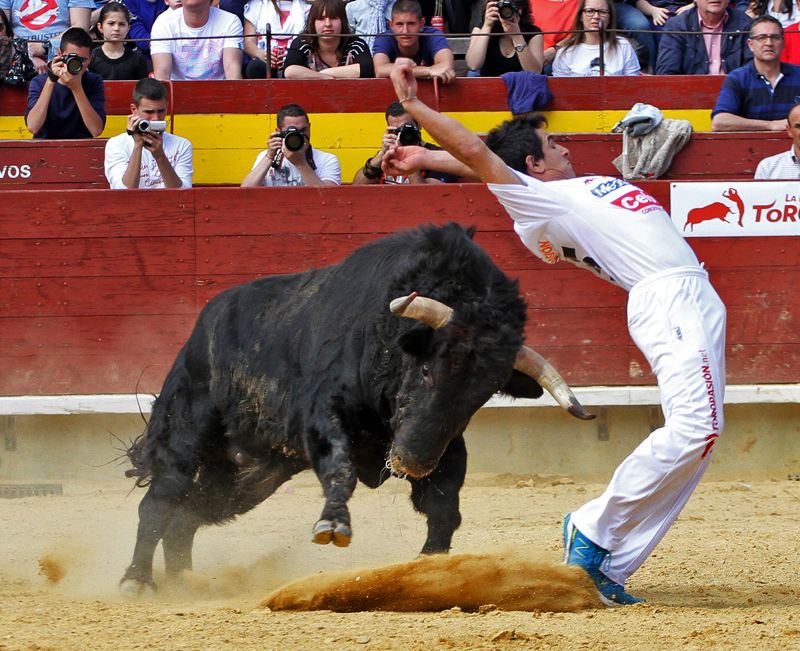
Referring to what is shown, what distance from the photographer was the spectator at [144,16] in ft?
30.1

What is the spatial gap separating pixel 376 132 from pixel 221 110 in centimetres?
107

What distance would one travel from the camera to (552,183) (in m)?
4.46

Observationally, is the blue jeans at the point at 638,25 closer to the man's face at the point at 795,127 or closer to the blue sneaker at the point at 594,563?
the man's face at the point at 795,127

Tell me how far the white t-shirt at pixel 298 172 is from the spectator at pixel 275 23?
116cm

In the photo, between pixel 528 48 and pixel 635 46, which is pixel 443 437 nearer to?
pixel 528 48

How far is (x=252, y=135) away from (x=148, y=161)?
0.94 metres

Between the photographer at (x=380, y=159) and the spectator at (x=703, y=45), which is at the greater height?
the spectator at (x=703, y=45)

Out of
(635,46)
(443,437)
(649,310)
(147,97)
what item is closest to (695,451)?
(649,310)

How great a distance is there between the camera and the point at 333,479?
434cm

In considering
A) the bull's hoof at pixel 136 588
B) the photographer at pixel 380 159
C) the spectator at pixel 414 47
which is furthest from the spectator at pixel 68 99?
the bull's hoof at pixel 136 588

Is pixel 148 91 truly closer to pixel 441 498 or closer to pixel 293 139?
pixel 293 139

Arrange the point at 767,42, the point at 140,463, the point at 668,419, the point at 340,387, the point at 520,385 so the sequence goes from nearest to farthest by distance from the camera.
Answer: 1. the point at 668,419
2. the point at 340,387
3. the point at 520,385
4. the point at 140,463
5. the point at 767,42

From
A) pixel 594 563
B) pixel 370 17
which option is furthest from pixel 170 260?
pixel 594 563

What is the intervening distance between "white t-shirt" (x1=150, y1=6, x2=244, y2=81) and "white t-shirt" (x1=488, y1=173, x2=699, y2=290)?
4906mm
